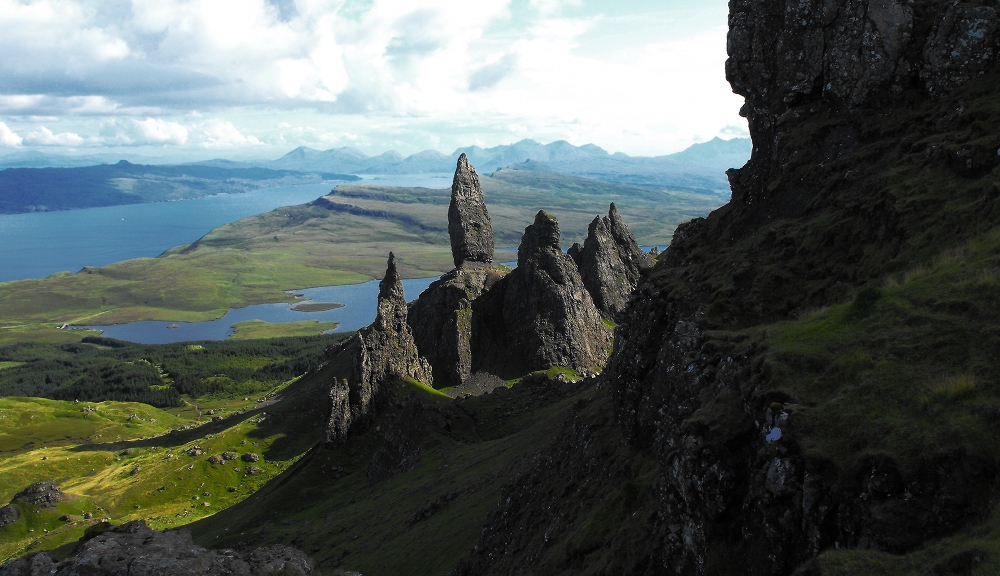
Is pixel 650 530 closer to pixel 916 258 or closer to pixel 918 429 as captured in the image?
pixel 918 429

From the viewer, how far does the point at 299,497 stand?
80.8 meters

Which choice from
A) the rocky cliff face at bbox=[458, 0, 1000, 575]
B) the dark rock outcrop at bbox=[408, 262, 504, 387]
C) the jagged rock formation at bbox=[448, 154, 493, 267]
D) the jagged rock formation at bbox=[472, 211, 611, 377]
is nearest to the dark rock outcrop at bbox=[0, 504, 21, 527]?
the dark rock outcrop at bbox=[408, 262, 504, 387]

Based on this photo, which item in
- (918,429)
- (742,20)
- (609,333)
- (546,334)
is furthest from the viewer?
(609,333)

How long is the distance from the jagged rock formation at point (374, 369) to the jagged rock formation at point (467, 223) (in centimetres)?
4240

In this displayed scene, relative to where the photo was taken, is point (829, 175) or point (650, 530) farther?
point (829, 175)

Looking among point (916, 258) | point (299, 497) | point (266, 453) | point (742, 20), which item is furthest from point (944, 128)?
point (266, 453)

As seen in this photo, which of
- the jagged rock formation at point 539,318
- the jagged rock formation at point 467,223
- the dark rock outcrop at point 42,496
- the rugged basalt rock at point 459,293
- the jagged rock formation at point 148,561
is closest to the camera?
the jagged rock formation at point 148,561

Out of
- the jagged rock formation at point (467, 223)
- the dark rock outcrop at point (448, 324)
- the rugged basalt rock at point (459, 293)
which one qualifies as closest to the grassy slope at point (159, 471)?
the dark rock outcrop at point (448, 324)

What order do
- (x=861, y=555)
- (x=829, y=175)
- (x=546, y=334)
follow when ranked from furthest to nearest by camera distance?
(x=546, y=334), (x=829, y=175), (x=861, y=555)

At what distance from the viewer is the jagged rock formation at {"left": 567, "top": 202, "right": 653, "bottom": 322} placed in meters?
148

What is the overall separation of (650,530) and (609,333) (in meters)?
111

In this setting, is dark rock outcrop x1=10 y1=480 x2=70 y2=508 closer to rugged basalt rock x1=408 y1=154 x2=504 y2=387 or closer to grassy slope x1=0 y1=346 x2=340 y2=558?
grassy slope x1=0 y1=346 x2=340 y2=558

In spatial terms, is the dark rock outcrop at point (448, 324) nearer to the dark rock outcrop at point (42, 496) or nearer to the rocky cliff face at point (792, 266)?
the dark rock outcrop at point (42, 496)

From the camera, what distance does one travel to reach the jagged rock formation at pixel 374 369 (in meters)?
89.9
